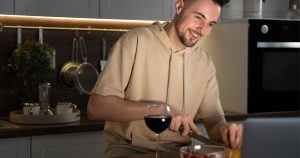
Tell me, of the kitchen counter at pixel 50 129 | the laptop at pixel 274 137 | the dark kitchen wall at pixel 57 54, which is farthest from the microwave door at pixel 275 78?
the laptop at pixel 274 137

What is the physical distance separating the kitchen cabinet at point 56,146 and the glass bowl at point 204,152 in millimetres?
1331

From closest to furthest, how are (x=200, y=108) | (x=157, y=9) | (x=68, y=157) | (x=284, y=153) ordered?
(x=284, y=153)
(x=200, y=108)
(x=68, y=157)
(x=157, y=9)

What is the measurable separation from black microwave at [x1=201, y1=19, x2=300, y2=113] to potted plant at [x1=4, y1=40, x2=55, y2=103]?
3.77ft

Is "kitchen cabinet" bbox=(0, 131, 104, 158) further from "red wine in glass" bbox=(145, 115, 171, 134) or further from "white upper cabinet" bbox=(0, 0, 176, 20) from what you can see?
"red wine in glass" bbox=(145, 115, 171, 134)

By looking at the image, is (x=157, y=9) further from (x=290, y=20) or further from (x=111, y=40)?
(x=290, y=20)

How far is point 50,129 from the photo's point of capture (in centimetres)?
249

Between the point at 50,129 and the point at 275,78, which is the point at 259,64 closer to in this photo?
the point at 275,78

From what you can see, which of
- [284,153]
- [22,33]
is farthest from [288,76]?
[284,153]

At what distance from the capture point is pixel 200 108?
204 centimetres

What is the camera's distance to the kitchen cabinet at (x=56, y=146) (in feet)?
8.00

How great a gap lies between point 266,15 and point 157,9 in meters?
0.84

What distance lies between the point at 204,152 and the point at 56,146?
→ 1373mm

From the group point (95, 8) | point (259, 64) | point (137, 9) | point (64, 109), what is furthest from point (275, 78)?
point (64, 109)

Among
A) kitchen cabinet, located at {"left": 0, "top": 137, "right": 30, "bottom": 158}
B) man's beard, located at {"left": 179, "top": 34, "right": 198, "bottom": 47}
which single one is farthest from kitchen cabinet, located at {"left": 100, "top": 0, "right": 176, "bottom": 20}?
man's beard, located at {"left": 179, "top": 34, "right": 198, "bottom": 47}
